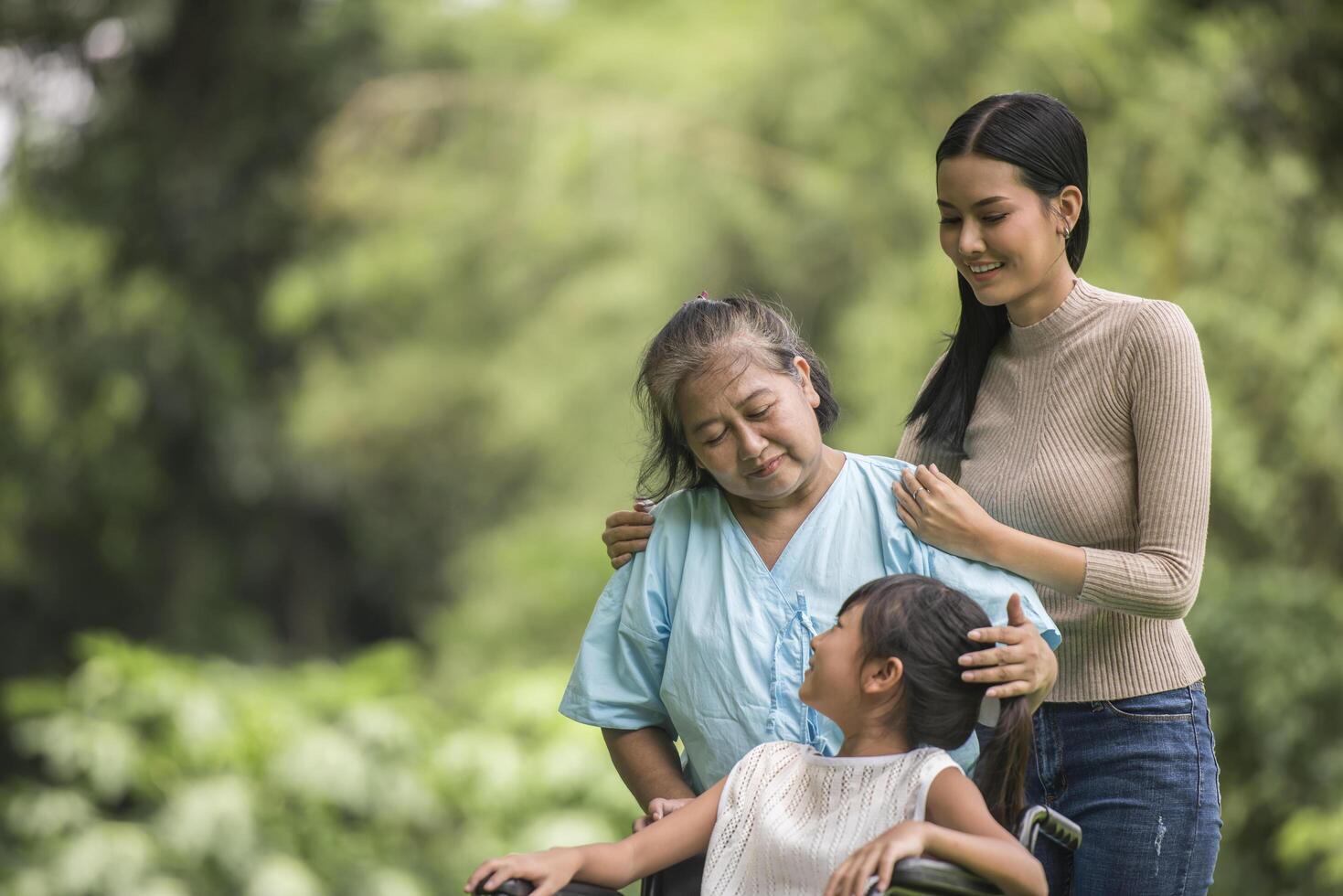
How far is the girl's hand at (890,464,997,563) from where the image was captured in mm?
1603

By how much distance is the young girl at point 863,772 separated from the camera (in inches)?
58.7

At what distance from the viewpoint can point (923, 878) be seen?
133 cm

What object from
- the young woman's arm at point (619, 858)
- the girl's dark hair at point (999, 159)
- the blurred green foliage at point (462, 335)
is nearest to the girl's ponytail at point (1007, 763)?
the young woman's arm at point (619, 858)

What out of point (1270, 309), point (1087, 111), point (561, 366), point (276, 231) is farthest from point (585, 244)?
point (1270, 309)

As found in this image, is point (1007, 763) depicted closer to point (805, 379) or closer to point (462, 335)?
point (805, 379)

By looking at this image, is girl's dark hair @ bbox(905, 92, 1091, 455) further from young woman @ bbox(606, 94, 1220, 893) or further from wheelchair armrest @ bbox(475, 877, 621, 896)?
wheelchair armrest @ bbox(475, 877, 621, 896)

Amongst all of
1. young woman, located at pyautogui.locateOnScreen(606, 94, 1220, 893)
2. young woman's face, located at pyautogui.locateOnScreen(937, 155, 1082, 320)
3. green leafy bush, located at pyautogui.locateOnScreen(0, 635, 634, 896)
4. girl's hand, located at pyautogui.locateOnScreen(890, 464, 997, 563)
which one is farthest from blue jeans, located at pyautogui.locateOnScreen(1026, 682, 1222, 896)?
green leafy bush, located at pyautogui.locateOnScreen(0, 635, 634, 896)

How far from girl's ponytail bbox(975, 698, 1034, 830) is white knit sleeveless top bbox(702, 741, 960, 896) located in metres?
0.04

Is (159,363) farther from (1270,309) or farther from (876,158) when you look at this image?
Result: (1270,309)

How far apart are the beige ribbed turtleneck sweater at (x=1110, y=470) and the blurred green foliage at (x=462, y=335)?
2.62 meters

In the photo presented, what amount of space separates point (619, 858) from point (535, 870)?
0.32ft

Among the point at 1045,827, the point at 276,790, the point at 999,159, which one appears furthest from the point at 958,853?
the point at 276,790

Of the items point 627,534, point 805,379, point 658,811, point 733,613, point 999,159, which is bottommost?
point 658,811

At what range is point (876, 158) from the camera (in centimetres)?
634
